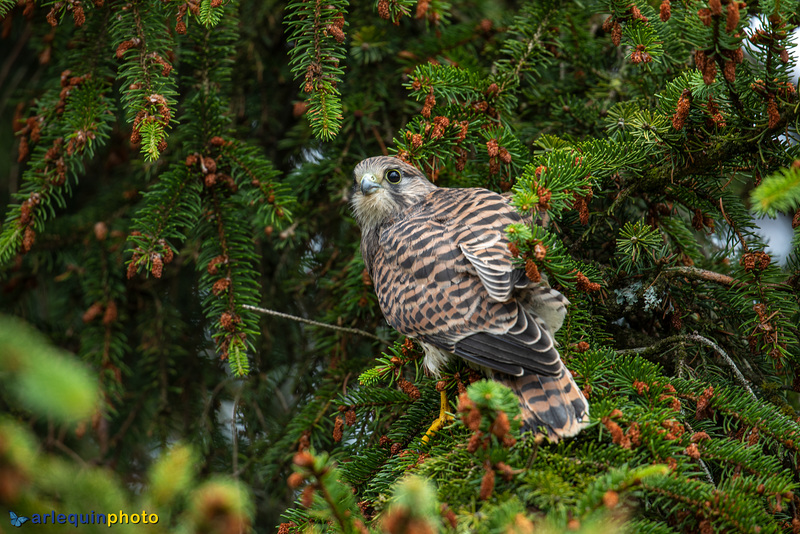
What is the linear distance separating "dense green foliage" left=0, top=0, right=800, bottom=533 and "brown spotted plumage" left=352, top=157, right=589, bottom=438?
4.9 inches

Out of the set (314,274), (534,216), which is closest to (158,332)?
(314,274)

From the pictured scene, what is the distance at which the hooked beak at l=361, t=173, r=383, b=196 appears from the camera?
127 inches

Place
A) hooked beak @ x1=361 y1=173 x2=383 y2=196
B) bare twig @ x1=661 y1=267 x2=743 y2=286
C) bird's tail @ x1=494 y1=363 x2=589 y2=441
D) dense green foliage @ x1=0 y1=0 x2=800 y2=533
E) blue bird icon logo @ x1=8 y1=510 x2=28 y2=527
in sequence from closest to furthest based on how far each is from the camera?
blue bird icon logo @ x1=8 y1=510 x2=28 y2=527, dense green foliage @ x1=0 y1=0 x2=800 y2=533, bird's tail @ x1=494 y1=363 x2=589 y2=441, bare twig @ x1=661 y1=267 x2=743 y2=286, hooked beak @ x1=361 y1=173 x2=383 y2=196

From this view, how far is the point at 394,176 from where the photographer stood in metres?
3.27

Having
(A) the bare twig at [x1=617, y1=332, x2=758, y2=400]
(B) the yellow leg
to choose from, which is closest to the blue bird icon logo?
(B) the yellow leg

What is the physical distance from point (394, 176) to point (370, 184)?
0.49 feet

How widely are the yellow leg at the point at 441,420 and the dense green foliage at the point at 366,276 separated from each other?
72mm

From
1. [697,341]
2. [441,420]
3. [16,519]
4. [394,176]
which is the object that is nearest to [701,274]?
[697,341]

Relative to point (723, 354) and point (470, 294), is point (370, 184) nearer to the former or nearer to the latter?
point (470, 294)

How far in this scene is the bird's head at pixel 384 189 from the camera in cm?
323

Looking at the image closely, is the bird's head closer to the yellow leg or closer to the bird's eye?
the bird's eye

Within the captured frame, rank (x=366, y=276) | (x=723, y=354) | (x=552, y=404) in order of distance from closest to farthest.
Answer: (x=552, y=404), (x=723, y=354), (x=366, y=276)

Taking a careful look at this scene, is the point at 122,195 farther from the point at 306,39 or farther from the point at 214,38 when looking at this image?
the point at 306,39

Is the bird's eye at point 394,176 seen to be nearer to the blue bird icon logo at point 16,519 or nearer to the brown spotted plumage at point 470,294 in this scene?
the brown spotted plumage at point 470,294
